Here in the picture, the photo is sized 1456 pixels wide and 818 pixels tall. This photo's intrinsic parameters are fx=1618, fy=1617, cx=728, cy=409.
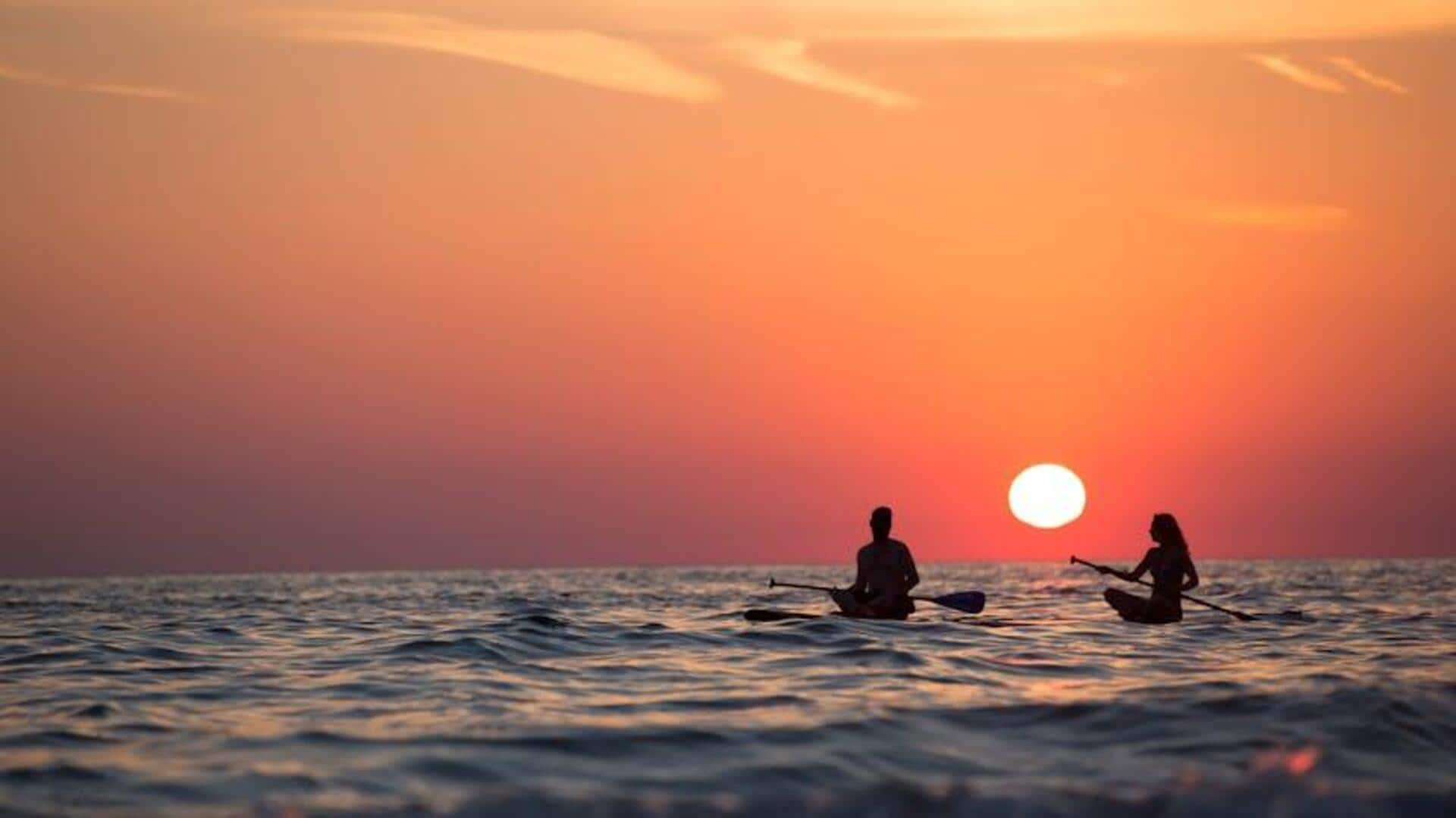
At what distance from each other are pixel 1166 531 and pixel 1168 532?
0.03m

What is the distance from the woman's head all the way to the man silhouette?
426 centimetres

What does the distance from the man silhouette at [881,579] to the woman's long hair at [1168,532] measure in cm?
429

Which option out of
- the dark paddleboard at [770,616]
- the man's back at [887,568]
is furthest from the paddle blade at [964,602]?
the dark paddleboard at [770,616]

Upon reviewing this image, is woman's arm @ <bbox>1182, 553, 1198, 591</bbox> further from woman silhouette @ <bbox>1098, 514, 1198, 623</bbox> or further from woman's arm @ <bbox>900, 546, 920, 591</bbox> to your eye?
woman's arm @ <bbox>900, 546, 920, 591</bbox>

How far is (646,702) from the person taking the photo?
1727 centimetres

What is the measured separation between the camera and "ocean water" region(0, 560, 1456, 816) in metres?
12.4

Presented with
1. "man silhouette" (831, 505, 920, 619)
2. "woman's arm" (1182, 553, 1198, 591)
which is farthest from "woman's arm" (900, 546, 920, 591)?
"woman's arm" (1182, 553, 1198, 591)

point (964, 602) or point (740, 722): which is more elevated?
point (964, 602)

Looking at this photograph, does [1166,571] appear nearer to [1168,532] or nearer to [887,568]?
[1168,532]

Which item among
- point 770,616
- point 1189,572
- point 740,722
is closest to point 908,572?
point 770,616

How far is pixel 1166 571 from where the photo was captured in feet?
91.7

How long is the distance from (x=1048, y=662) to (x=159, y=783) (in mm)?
12397

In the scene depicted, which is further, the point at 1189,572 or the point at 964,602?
the point at 964,602

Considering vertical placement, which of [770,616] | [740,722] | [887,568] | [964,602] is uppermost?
[887,568]
